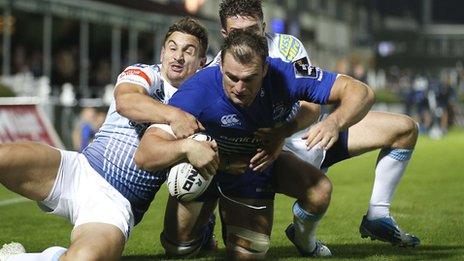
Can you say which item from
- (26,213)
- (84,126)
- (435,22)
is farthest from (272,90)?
(435,22)

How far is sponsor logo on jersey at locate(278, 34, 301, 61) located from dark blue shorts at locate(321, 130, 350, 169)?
806mm

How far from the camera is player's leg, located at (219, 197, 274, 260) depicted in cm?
843

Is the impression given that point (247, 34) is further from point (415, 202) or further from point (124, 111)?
point (415, 202)

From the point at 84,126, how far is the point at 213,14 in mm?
30158

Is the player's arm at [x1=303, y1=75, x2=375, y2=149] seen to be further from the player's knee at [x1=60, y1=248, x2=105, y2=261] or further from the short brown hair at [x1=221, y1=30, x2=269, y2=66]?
the player's knee at [x1=60, y1=248, x2=105, y2=261]

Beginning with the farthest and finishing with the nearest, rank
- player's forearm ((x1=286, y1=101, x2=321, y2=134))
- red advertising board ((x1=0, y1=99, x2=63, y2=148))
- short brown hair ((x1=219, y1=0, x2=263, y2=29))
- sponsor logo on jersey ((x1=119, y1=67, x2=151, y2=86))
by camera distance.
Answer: red advertising board ((x1=0, y1=99, x2=63, y2=148)) < short brown hair ((x1=219, y1=0, x2=263, y2=29)) < player's forearm ((x1=286, y1=101, x2=321, y2=134)) < sponsor logo on jersey ((x1=119, y1=67, x2=151, y2=86))

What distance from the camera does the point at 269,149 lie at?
7938 mm

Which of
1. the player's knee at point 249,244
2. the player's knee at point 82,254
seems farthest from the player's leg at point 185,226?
the player's knee at point 82,254

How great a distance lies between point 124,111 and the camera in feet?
24.6

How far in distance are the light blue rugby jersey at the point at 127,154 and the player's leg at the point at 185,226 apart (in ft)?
2.27

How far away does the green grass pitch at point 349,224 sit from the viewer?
9062mm

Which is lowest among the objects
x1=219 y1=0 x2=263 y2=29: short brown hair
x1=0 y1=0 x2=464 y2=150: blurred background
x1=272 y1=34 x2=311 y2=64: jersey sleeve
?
x1=0 y1=0 x2=464 y2=150: blurred background

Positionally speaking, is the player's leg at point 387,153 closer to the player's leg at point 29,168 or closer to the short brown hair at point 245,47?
the short brown hair at point 245,47

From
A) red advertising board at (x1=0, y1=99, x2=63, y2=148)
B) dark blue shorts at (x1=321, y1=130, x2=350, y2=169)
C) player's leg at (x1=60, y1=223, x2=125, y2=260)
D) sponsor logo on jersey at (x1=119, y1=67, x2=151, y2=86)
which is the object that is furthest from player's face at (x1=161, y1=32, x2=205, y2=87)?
red advertising board at (x1=0, y1=99, x2=63, y2=148)
